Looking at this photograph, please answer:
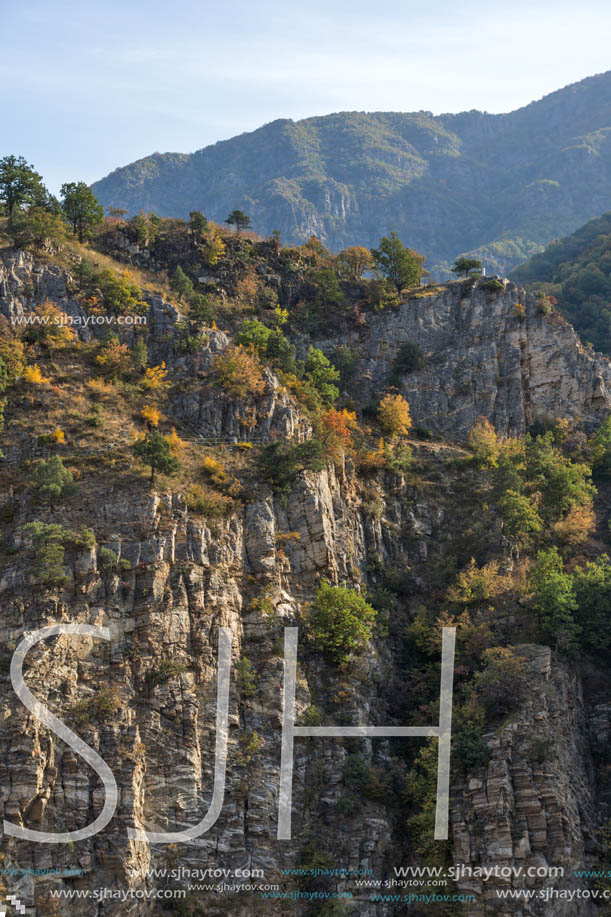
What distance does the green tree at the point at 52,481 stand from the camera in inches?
1882

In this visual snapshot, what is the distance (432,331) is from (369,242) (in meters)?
93.1

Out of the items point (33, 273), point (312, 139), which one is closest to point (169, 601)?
point (33, 273)

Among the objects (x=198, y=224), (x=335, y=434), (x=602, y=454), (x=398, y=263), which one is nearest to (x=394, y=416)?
(x=335, y=434)

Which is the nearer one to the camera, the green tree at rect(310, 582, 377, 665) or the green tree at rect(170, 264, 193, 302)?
the green tree at rect(310, 582, 377, 665)

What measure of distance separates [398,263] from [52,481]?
40.7 meters

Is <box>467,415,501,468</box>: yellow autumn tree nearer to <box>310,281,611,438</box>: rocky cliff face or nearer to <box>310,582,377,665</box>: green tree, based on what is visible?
<box>310,281,611,438</box>: rocky cliff face

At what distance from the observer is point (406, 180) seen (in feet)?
596

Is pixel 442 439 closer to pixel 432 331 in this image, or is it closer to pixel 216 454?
pixel 432 331

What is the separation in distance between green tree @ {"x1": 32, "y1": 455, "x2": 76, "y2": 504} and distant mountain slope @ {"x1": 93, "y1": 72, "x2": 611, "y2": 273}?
365 feet

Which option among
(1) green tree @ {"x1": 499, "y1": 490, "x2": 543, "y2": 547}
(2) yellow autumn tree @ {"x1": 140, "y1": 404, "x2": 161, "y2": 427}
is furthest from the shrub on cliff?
(1) green tree @ {"x1": 499, "y1": 490, "x2": 543, "y2": 547}

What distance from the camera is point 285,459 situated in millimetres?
54062

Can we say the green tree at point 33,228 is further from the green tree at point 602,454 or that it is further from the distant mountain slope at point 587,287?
the distant mountain slope at point 587,287

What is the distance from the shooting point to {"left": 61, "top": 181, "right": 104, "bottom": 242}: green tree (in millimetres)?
68938

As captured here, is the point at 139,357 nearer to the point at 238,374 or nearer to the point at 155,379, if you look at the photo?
the point at 155,379
